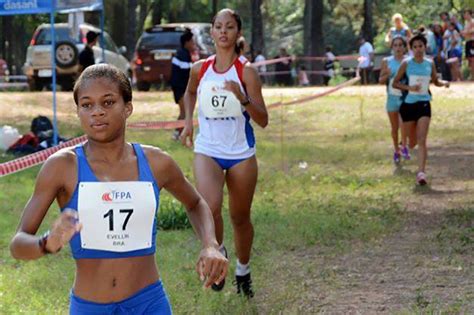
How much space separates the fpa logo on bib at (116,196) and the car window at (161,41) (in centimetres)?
3167

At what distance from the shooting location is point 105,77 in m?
4.79

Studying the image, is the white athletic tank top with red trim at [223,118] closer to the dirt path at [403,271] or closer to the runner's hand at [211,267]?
the dirt path at [403,271]

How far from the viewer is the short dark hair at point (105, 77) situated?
479 centimetres

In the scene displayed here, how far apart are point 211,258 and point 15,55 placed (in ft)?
170

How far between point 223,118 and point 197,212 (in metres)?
3.48

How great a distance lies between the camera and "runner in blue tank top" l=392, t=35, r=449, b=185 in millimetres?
14758

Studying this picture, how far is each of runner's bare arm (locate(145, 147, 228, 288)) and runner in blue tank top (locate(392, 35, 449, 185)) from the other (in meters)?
9.82

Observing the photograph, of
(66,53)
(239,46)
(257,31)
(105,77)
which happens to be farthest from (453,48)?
(105,77)

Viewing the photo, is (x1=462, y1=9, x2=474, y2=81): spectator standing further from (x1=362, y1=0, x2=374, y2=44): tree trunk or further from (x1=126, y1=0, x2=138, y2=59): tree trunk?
(x1=126, y1=0, x2=138, y2=59): tree trunk

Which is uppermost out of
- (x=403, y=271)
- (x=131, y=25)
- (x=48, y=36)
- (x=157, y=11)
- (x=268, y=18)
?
(x=157, y=11)

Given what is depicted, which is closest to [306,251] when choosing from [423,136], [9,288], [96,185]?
[9,288]

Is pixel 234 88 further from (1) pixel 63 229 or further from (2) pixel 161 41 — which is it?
(2) pixel 161 41

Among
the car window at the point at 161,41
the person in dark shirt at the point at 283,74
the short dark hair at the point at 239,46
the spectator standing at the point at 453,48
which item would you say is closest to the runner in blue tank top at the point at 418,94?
the short dark hair at the point at 239,46

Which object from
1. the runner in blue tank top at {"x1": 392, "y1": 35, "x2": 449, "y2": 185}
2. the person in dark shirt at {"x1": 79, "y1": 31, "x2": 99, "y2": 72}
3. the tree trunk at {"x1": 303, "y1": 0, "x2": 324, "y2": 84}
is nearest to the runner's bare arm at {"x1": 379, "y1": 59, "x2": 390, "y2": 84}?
the runner in blue tank top at {"x1": 392, "y1": 35, "x2": 449, "y2": 185}
